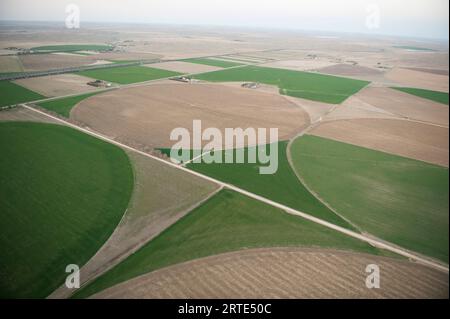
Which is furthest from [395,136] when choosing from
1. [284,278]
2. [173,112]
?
[173,112]

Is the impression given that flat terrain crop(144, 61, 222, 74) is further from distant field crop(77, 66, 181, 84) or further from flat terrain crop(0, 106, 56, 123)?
flat terrain crop(0, 106, 56, 123)

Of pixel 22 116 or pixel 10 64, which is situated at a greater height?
pixel 10 64

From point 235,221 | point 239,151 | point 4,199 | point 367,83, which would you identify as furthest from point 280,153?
point 367,83

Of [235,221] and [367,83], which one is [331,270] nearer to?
[235,221]

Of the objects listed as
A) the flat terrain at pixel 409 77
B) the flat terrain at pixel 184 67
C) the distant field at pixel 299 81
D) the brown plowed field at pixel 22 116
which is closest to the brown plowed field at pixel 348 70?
the flat terrain at pixel 409 77

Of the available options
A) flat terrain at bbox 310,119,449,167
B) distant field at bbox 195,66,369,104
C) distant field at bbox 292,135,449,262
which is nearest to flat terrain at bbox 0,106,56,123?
distant field at bbox 292,135,449,262

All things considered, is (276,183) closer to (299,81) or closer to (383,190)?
(383,190)
